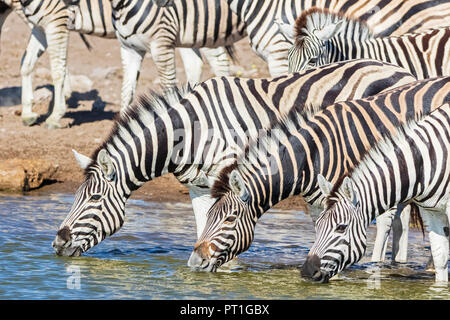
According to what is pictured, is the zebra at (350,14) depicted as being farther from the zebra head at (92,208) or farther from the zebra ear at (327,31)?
the zebra head at (92,208)

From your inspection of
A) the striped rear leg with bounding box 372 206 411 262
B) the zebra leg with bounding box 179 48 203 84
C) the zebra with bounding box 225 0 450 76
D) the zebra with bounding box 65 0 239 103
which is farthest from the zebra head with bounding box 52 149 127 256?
A: the zebra leg with bounding box 179 48 203 84

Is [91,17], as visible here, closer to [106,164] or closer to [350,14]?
[350,14]

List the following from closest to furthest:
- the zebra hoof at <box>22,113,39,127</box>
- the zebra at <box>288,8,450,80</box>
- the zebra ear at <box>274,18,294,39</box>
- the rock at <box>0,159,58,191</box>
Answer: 1. the zebra at <box>288,8,450,80</box>
2. the zebra ear at <box>274,18,294,39</box>
3. the rock at <box>0,159,58,191</box>
4. the zebra hoof at <box>22,113,39,127</box>

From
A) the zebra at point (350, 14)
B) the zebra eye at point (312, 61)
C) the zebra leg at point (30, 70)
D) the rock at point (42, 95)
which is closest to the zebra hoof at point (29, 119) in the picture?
the zebra leg at point (30, 70)

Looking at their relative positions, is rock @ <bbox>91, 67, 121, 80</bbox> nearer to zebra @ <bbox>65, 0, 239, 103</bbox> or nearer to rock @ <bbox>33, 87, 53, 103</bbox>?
rock @ <bbox>33, 87, 53, 103</bbox>

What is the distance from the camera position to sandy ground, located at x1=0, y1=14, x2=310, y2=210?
41.9 feet

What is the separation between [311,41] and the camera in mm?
10547

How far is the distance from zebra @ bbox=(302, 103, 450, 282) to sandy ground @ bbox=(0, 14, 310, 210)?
164 inches

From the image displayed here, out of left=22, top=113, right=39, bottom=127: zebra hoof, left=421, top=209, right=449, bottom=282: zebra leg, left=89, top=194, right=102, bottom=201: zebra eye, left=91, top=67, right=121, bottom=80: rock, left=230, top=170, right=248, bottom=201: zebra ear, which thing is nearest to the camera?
left=230, top=170, right=248, bottom=201: zebra ear

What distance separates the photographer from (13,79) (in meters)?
17.1

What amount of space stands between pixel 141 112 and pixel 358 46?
281 cm

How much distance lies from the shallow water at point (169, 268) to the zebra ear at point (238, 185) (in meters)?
0.74

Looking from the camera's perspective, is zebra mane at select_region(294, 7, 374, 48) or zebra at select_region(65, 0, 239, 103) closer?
zebra mane at select_region(294, 7, 374, 48)
